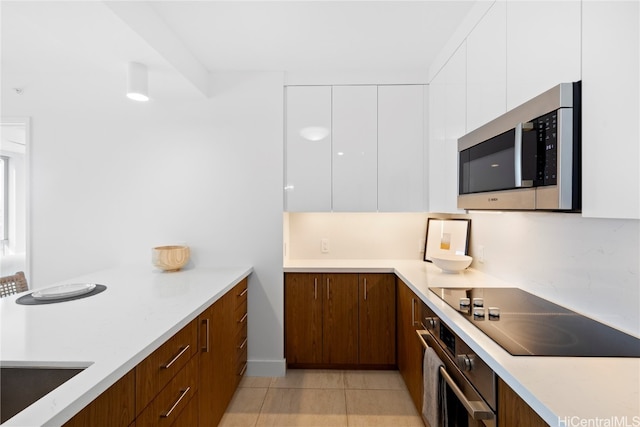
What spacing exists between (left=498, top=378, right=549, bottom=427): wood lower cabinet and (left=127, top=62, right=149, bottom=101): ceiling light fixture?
2306mm

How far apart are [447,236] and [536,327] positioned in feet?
5.12

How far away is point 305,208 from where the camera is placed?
2.70m

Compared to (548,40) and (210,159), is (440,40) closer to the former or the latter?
(548,40)

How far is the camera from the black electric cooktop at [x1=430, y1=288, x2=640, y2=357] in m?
1.08

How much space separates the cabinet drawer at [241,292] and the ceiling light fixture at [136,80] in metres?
1.39

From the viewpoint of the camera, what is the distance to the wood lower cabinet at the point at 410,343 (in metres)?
2.03


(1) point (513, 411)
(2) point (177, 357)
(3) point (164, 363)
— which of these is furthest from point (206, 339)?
(1) point (513, 411)

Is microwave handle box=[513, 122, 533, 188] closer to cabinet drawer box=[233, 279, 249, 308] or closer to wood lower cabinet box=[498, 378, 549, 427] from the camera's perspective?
wood lower cabinet box=[498, 378, 549, 427]

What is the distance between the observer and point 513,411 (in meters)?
0.97

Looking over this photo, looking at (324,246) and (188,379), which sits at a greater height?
(324,246)

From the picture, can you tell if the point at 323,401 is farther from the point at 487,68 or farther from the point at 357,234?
the point at 487,68

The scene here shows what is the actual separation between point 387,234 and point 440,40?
1.63 meters

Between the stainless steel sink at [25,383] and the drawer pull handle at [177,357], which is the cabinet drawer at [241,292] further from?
the stainless steel sink at [25,383]

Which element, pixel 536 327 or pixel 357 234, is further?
pixel 357 234
